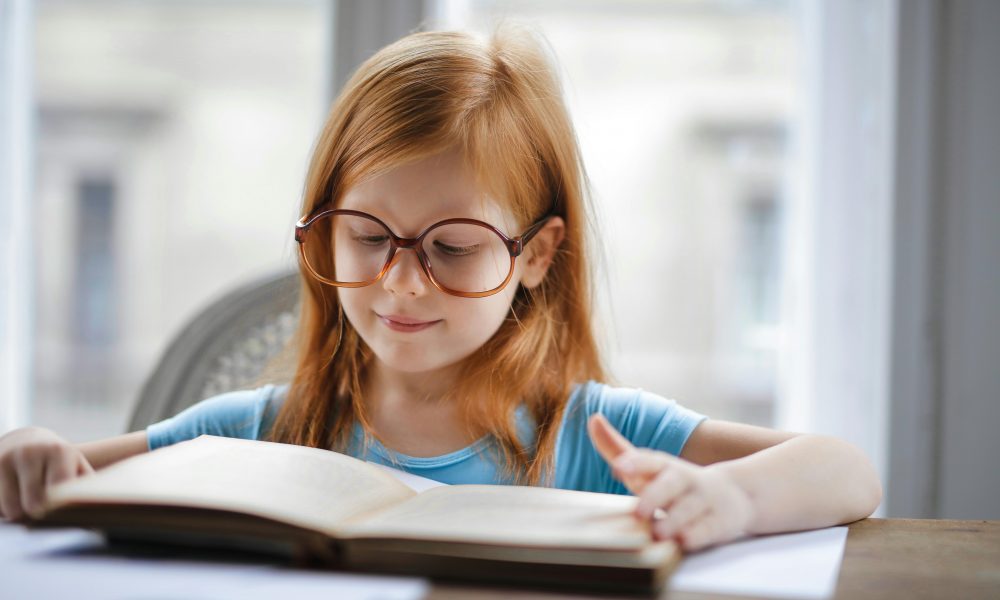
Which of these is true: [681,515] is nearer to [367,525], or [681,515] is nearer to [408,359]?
[367,525]

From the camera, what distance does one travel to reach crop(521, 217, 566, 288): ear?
93 cm

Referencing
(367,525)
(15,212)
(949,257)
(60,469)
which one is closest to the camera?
(367,525)

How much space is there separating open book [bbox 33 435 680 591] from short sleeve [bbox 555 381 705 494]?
35 cm

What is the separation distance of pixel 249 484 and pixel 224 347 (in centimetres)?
66

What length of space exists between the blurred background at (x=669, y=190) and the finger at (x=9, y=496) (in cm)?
71

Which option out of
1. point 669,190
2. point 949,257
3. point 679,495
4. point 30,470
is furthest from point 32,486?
point 669,190

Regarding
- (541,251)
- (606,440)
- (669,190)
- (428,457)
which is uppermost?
(669,190)

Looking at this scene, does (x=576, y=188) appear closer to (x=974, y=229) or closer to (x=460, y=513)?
(x=460, y=513)

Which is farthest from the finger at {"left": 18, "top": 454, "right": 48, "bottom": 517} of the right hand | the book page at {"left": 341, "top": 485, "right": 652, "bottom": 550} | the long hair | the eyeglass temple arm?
the eyeglass temple arm

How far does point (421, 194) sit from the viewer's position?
0.78 m

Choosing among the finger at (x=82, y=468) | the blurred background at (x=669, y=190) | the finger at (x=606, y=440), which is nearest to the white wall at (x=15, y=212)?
the blurred background at (x=669, y=190)

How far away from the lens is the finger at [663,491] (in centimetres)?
52

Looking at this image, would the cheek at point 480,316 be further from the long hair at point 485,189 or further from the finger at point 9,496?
the finger at point 9,496

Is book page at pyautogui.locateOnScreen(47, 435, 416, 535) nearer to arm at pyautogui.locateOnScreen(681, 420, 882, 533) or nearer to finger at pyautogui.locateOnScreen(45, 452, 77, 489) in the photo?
finger at pyautogui.locateOnScreen(45, 452, 77, 489)
